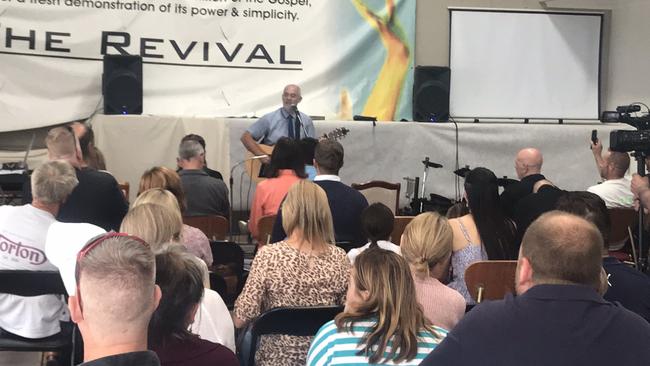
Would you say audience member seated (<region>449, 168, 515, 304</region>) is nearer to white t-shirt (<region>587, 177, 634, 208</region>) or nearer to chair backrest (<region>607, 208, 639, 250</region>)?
chair backrest (<region>607, 208, 639, 250</region>)

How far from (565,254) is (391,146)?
6643 mm

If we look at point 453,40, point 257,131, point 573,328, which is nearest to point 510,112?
point 453,40

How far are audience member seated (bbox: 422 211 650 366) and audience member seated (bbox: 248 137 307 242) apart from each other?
3176 millimetres

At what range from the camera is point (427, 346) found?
2.25m

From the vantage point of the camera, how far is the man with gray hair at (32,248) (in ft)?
11.2

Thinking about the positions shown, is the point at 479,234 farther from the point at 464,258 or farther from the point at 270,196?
the point at 270,196

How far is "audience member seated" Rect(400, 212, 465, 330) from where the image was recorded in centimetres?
286

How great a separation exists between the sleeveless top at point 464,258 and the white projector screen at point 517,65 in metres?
5.70

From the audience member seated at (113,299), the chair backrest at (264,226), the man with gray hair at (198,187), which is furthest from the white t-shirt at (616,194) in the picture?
the audience member seated at (113,299)

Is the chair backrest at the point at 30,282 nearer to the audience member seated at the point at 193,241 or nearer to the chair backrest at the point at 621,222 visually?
the audience member seated at the point at 193,241

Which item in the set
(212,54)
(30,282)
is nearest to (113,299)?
(30,282)

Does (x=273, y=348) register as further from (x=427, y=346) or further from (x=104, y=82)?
(x=104, y=82)

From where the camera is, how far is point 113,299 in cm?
147

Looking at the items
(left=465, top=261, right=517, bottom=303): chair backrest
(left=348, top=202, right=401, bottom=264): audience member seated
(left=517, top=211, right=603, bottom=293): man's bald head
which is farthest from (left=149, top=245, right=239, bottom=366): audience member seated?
(left=348, top=202, right=401, bottom=264): audience member seated
